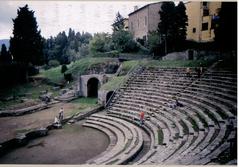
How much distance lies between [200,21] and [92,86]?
15.3m

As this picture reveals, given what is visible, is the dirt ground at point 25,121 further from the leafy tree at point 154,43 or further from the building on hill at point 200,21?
the building on hill at point 200,21

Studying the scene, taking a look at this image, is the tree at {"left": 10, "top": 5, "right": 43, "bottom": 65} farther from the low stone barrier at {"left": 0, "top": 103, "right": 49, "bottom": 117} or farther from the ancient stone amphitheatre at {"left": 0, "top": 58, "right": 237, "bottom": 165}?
the ancient stone amphitheatre at {"left": 0, "top": 58, "right": 237, "bottom": 165}

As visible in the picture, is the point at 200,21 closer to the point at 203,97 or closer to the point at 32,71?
the point at 203,97

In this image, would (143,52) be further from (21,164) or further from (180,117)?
(21,164)

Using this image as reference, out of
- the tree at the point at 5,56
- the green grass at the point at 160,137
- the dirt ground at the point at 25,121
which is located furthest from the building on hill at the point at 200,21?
the tree at the point at 5,56

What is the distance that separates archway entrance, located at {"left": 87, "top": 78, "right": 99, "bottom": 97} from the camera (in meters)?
28.6

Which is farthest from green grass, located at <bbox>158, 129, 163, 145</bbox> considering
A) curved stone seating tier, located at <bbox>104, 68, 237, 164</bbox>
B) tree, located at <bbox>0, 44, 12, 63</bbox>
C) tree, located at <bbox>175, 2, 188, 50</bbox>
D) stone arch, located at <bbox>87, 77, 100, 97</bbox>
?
tree, located at <bbox>0, 44, 12, 63</bbox>

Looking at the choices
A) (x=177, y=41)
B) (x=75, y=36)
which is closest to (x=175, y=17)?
(x=177, y=41)

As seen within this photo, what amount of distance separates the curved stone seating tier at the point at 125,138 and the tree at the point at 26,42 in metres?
12.9

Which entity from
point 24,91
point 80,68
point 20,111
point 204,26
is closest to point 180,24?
point 204,26

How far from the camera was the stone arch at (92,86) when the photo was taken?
93.6 feet

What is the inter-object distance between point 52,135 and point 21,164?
433cm

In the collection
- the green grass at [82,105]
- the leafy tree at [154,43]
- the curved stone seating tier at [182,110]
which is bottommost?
the green grass at [82,105]

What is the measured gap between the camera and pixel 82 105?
24359mm
